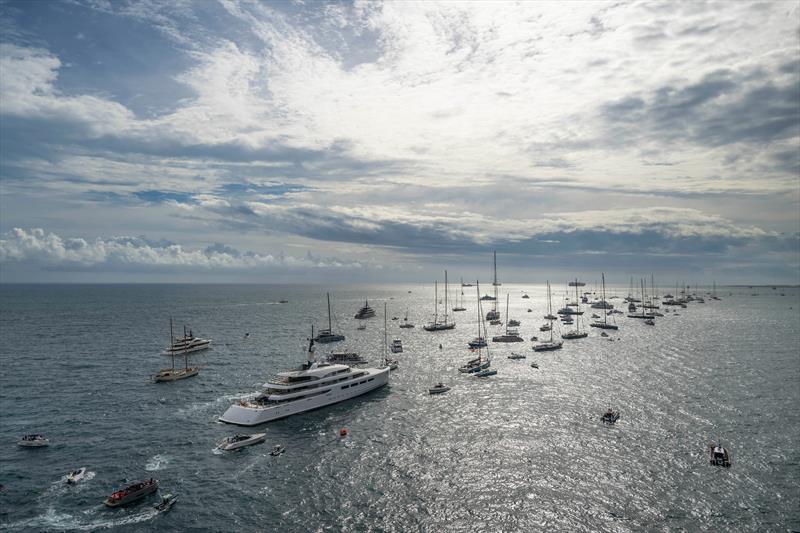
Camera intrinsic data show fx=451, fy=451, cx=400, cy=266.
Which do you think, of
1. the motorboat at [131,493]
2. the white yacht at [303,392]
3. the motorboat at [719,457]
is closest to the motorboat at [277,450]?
the white yacht at [303,392]

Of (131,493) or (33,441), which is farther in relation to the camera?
(33,441)

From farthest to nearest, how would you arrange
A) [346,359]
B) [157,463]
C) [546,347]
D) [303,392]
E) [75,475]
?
[546,347], [346,359], [303,392], [157,463], [75,475]

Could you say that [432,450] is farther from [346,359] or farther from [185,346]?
[185,346]

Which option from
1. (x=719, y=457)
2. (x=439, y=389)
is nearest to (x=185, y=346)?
(x=439, y=389)

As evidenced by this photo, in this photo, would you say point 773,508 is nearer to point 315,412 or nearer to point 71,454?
point 315,412

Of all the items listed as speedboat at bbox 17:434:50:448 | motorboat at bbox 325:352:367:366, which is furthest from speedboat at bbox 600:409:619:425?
speedboat at bbox 17:434:50:448
